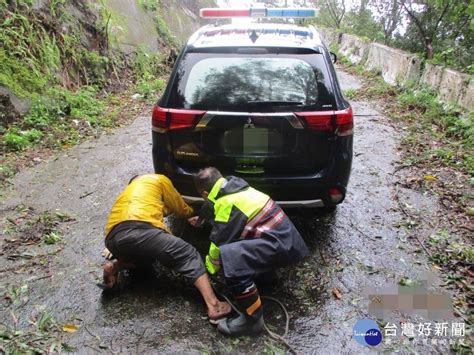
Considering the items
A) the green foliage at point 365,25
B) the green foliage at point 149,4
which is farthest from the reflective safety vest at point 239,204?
the green foliage at point 365,25

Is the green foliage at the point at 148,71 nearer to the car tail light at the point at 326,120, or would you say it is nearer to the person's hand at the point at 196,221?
the person's hand at the point at 196,221

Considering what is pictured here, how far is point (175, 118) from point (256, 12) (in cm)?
250

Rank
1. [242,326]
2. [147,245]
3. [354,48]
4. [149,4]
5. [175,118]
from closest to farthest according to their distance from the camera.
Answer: [242,326] < [147,245] < [175,118] < [149,4] < [354,48]

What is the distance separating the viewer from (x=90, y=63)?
28.0ft

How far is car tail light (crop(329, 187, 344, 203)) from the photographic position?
3352 millimetres

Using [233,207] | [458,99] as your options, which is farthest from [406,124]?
[233,207]

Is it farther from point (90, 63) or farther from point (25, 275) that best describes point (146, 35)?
point (25, 275)

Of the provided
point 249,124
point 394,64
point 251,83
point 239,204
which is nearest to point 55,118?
point 251,83

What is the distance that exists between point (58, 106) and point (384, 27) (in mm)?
11183

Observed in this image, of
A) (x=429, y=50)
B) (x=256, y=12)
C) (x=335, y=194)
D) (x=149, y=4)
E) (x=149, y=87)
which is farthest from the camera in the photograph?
(x=149, y=4)

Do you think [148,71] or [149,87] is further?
[148,71]

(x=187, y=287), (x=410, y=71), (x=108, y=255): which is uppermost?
(x=410, y=71)

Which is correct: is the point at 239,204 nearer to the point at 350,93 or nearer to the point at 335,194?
the point at 335,194

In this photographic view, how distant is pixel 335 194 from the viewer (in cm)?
337
